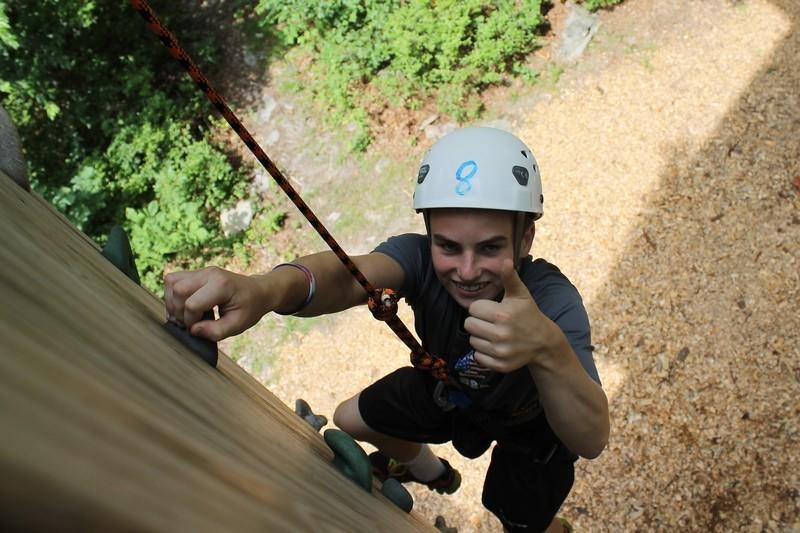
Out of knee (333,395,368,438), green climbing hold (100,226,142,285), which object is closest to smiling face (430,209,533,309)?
green climbing hold (100,226,142,285)

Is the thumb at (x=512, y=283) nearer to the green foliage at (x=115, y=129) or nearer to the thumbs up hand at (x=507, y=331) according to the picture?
the thumbs up hand at (x=507, y=331)

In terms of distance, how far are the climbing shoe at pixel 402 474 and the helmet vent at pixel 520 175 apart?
169 cm

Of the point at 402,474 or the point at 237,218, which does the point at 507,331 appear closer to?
the point at 402,474

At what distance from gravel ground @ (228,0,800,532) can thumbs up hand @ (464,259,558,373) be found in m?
2.61

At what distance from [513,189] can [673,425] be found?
2.54 m

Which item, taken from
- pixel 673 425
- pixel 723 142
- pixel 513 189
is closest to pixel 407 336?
pixel 513 189

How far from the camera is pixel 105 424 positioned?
1.27 ft

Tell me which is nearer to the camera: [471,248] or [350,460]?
[350,460]

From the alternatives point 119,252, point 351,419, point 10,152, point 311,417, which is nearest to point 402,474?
point 351,419

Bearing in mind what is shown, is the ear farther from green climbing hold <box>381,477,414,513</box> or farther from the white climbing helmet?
green climbing hold <box>381,477,414,513</box>

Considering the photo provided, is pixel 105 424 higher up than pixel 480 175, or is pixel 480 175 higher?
pixel 105 424

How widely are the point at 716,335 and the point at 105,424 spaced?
174 inches

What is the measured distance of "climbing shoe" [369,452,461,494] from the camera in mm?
3180

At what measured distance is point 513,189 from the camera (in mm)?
1998
